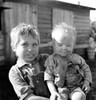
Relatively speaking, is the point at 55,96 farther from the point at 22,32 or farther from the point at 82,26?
the point at 82,26

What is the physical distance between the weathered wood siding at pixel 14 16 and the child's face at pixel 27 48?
691cm

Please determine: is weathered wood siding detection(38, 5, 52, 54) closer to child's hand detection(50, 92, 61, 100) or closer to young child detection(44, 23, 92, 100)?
young child detection(44, 23, 92, 100)

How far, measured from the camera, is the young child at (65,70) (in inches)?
86.7

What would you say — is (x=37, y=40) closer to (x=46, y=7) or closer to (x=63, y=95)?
(x=63, y=95)

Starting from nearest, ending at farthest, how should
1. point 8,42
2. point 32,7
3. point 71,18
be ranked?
point 8,42
point 32,7
point 71,18

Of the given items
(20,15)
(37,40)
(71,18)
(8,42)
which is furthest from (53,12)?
(37,40)

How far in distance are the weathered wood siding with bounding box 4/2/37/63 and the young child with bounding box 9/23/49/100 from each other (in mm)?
6884

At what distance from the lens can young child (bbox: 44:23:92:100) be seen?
220 cm

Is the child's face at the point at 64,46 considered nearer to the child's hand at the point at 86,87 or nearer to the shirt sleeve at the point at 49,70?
the shirt sleeve at the point at 49,70

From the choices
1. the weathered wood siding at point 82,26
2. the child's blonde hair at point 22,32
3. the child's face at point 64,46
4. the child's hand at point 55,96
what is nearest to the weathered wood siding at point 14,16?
the weathered wood siding at point 82,26

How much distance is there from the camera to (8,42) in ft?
29.8

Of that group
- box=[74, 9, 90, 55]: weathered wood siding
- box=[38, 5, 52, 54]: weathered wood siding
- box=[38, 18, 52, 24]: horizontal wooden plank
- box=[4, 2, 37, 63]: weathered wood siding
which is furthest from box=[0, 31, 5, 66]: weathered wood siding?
box=[74, 9, 90, 55]: weathered wood siding

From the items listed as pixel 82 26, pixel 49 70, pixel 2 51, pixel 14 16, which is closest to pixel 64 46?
pixel 49 70

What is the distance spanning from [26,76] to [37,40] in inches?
13.6
